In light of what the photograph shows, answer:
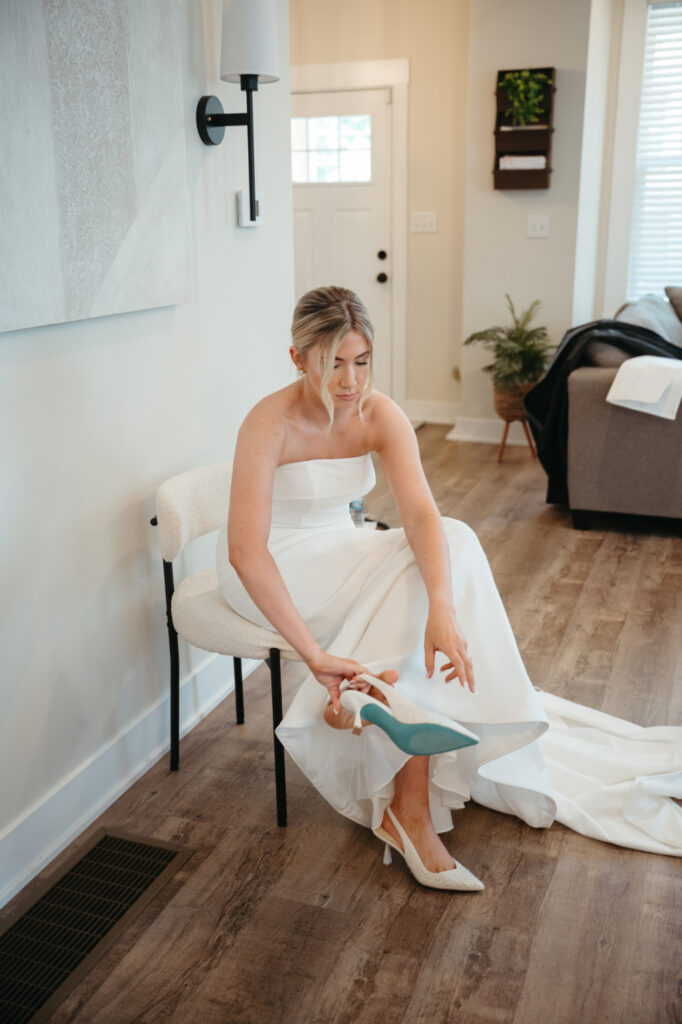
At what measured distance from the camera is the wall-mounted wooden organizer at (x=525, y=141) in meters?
5.02

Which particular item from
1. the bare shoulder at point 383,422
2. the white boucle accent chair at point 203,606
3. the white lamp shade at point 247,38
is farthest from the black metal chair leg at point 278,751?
the white lamp shade at point 247,38

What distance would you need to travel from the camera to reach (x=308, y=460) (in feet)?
6.86

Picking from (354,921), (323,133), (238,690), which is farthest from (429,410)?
(354,921)

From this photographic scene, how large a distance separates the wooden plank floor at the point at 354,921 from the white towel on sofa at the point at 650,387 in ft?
4.91

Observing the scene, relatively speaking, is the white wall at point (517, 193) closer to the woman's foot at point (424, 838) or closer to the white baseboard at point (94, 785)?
the white baseboard at point (94, 785)

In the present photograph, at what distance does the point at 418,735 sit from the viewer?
1.72m

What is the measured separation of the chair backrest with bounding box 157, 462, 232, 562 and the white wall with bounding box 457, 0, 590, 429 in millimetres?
3462

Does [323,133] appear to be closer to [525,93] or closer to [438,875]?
[525,93]

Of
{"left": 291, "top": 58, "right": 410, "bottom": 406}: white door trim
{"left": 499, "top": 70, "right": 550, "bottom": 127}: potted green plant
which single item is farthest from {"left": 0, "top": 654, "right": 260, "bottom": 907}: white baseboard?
{"left": 291, "top": 58, "right": 410, "bottom": 406}: white door trim

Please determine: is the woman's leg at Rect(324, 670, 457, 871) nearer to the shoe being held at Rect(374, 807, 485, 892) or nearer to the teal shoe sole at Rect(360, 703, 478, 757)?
the shoe being held at Rect(374, 807, 485, 892)

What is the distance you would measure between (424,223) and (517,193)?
2.37 ft

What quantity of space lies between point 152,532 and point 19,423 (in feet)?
1.87

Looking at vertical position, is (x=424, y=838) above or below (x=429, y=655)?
below

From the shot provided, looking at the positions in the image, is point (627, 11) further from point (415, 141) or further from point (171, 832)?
point (171, 832)
